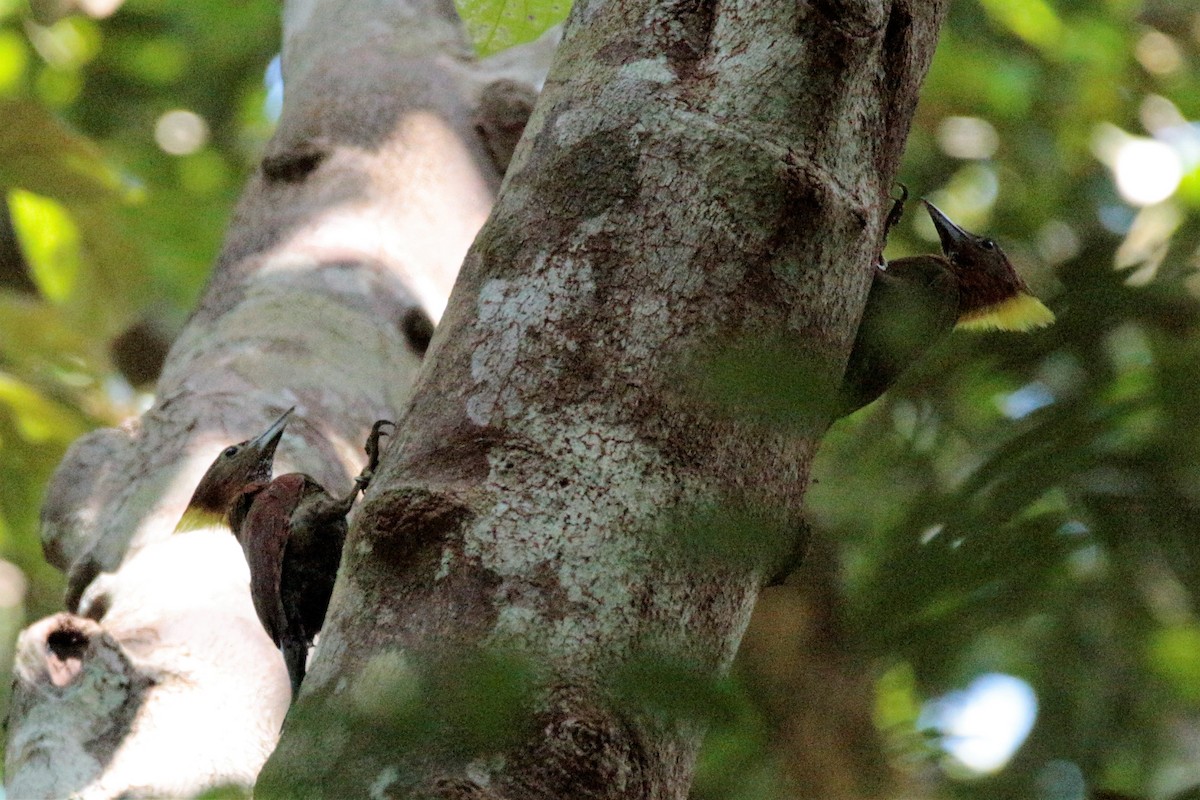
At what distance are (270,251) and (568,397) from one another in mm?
2158

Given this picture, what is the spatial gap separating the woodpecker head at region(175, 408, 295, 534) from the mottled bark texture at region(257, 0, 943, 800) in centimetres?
99

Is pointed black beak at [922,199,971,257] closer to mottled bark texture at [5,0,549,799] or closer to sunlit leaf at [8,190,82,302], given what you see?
mottled bark texture at [5,0,549,799]

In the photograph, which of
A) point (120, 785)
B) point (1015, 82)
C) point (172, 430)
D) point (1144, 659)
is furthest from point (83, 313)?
point (1144, 659)

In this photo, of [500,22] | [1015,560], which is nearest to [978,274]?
[500,22]

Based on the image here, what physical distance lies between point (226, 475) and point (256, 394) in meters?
0.47

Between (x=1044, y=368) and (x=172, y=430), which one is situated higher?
(x=1044, y=368)

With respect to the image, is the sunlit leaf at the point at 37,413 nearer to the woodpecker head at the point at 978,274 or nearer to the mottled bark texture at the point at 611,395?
the woodpecker head at the point at 978,274

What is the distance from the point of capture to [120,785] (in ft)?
7.00

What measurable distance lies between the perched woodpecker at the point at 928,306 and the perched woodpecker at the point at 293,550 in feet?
2.65

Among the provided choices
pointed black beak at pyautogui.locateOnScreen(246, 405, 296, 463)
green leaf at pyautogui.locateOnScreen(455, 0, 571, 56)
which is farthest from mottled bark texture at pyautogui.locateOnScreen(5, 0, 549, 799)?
green leaf at pyautogui.locateOnScreen(455, 0, 571, 56)

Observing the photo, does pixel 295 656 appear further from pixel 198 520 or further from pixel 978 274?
pixel 978 274

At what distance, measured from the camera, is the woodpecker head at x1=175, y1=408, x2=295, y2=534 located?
2.58 meters

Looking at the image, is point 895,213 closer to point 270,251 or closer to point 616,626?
point 616,626

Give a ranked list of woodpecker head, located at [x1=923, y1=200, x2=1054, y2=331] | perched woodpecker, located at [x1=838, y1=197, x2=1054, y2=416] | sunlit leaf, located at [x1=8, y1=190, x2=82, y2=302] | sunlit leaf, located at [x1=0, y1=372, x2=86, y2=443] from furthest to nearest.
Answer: sunlit leaf, located at [x1=8, y1=190, x2=82, y2=302], sunlit leaf, located at [x1=0, y1=372, x2=86, y2=443], woodpecker head, located at [x1=923, y1=200, x2=1054, y2=331], perched woodpecker, located at [x1=838, y1=197, x2=1054, y2=416]
